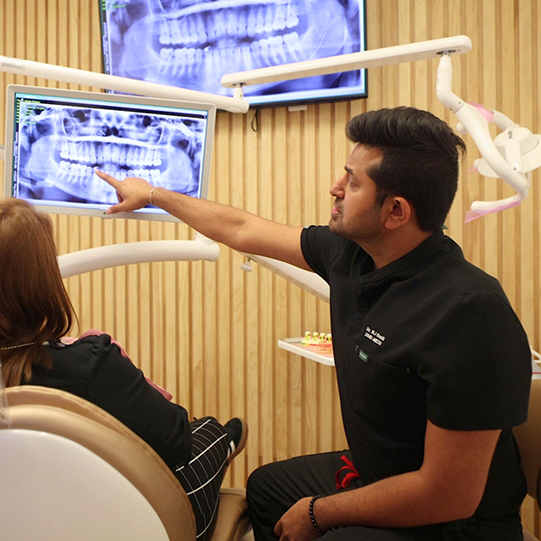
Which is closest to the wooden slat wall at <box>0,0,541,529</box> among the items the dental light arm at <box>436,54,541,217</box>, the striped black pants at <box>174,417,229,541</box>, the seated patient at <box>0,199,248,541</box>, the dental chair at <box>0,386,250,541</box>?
the dental light arm at <box>436,54,541,217</box>

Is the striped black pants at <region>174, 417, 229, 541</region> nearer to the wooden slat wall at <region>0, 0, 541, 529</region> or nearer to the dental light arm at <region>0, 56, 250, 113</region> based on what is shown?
the dental light arm at <region>0, 56, 250, 113</region>

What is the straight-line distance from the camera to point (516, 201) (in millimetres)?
1831

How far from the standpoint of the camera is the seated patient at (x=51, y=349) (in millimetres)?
1148

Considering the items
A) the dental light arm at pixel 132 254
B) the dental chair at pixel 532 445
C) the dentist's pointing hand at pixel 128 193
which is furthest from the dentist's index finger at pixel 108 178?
the dental chair at pixel 532 445

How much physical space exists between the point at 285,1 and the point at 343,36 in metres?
0.32

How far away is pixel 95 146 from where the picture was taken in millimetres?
1782

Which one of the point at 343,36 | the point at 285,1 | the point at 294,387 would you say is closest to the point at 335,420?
the point at 294,387

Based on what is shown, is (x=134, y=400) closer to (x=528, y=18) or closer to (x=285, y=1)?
(x=285, y=1)

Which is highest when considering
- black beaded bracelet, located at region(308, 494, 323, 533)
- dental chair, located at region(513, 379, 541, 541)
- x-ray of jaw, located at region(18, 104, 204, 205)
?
x-ray of jaw, located at region(18, 104, 204, 205)

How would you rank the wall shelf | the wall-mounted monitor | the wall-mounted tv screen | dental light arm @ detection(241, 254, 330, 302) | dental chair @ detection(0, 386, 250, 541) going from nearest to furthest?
dental chair @ detection(0, 386, 250, 541) < the wall-mounted monitor < dental light arm @ detection(241, 254, 330, 302) < the wall shelf < the wall-mounted tv screen

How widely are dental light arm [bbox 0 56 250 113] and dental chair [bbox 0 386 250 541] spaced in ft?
3.54

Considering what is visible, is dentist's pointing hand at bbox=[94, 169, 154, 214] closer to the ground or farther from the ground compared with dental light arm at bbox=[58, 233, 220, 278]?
farther from the ground

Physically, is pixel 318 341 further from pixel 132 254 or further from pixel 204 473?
pixel 204 473

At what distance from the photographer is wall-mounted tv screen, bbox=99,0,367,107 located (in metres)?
2.63
